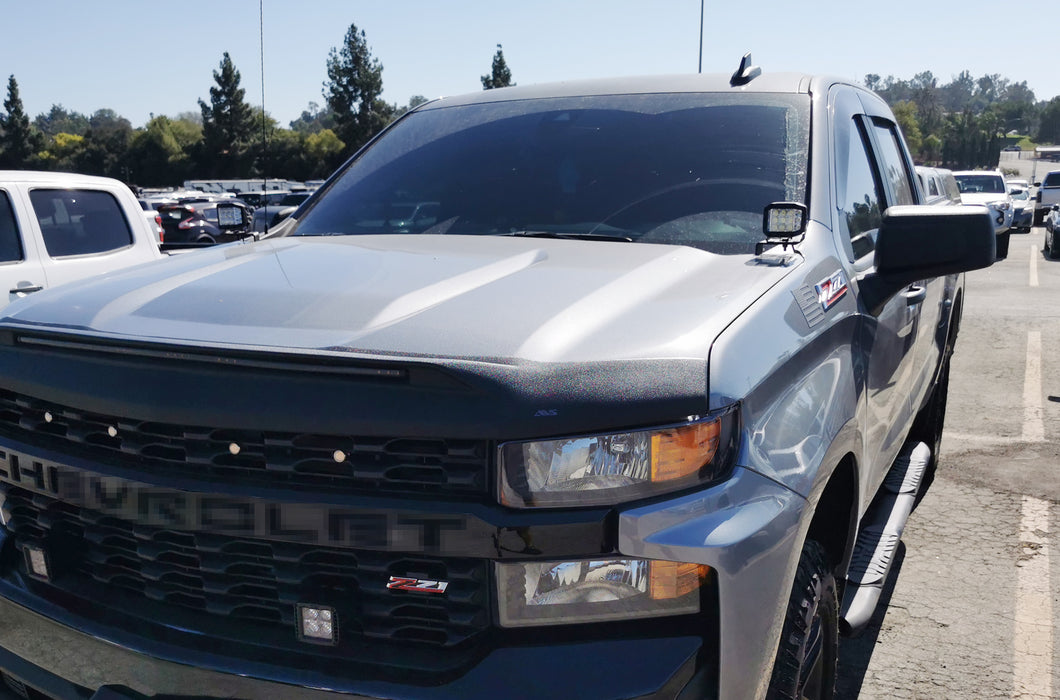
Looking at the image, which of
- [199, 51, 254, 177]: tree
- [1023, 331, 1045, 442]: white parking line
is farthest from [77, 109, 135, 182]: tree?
[1023, 331, 1045, 442]: white parking line

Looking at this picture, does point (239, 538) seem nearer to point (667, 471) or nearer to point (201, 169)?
point (667, 471)

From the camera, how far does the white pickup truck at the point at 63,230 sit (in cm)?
660

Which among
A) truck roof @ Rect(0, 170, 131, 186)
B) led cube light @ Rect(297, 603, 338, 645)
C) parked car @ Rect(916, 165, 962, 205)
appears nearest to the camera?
led cube light @ Rect(297, 603, 338, 645)

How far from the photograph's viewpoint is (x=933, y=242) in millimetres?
2510

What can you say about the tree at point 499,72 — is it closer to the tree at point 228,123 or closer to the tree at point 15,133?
the tree at point 228,123

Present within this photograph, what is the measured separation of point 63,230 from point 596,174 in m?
5.34

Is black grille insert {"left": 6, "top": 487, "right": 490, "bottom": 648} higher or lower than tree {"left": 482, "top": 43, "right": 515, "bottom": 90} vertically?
lower

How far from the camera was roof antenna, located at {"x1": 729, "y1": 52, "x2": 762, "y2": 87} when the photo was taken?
3219 mm

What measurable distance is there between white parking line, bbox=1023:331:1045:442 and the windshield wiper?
185 inches

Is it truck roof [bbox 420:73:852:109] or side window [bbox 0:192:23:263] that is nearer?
truck roof [bbox 420:73:852:109]

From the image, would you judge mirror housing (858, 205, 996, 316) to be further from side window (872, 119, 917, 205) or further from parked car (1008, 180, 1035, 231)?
parked car (1008, 180, 1035, 231)

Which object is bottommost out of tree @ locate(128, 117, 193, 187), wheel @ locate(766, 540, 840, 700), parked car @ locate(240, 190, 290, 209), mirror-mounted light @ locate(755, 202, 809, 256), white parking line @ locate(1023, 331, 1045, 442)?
white parking line @ locate(1023, 331, 1045, 442)

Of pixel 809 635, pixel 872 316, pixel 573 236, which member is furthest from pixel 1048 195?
pixel 809 635

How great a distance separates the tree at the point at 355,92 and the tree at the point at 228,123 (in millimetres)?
8610
